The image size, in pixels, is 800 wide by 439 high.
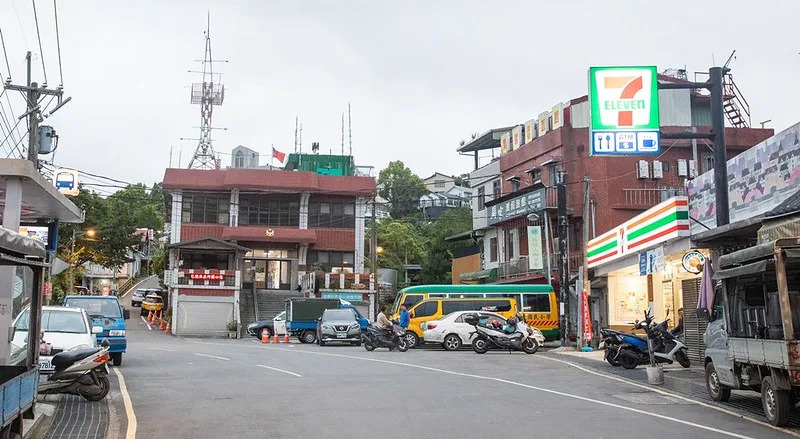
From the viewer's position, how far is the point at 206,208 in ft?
164

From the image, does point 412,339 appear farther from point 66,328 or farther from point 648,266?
point 66,328

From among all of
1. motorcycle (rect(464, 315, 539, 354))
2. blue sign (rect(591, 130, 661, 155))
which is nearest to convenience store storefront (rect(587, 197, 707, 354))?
blue sign (rect(591, 130, 661, 155))

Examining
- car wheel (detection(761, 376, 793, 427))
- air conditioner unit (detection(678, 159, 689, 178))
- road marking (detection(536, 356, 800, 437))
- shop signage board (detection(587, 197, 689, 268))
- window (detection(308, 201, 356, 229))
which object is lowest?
road marking (detection(536, 356, 800, 437))

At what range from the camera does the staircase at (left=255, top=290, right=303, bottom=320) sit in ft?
152

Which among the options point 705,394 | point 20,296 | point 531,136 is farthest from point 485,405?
point 531,136

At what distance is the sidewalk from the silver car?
9624 millimetres

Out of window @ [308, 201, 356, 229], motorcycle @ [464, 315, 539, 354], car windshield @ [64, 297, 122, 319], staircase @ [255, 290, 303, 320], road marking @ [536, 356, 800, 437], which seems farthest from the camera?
window @ [308, 201, 356, 229]

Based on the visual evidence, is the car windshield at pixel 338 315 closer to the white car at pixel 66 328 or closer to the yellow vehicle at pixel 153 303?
the white car at pixel 66 328

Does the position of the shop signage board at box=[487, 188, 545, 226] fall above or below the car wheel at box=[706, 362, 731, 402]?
above

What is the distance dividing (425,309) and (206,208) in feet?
77.1

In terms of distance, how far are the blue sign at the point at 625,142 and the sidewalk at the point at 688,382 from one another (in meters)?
5.14

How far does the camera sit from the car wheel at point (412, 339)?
28781 mm

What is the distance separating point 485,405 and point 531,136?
108 ft

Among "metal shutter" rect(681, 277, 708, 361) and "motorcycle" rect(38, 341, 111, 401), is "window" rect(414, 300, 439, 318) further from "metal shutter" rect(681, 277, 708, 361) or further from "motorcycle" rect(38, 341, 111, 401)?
"motorcycle" rect(38, 341, 111, 401)
